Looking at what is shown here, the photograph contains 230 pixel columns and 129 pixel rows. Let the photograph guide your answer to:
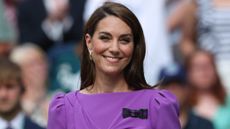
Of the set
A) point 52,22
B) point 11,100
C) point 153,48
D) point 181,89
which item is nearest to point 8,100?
point 11,100

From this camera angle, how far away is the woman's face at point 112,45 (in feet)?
18.6

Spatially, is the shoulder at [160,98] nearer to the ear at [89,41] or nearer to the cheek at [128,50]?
the cheek at [128,50]

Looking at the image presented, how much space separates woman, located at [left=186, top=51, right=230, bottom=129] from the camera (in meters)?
9.65

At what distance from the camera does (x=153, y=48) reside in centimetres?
1034

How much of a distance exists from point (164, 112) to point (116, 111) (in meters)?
0.26

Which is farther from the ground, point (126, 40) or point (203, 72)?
point (126, 40)

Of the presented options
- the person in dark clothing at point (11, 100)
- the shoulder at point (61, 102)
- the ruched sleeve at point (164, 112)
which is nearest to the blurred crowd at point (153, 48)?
the person in dark clothing at point (11, 100)

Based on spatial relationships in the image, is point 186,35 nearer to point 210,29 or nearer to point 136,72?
point 210,29

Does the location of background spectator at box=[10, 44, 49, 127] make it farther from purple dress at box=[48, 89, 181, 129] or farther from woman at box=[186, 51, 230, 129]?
purple dress at box=[48, 89, 181, 129]

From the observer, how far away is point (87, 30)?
5.85m

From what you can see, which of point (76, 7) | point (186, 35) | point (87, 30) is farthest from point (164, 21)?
point (87, 30)

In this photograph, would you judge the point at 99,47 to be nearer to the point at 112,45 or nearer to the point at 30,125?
the point at 112,45

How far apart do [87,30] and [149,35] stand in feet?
15.0

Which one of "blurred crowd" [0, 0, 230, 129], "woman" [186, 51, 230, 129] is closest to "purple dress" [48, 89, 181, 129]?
"blurred crowd" [0, 0, 230, 129]
